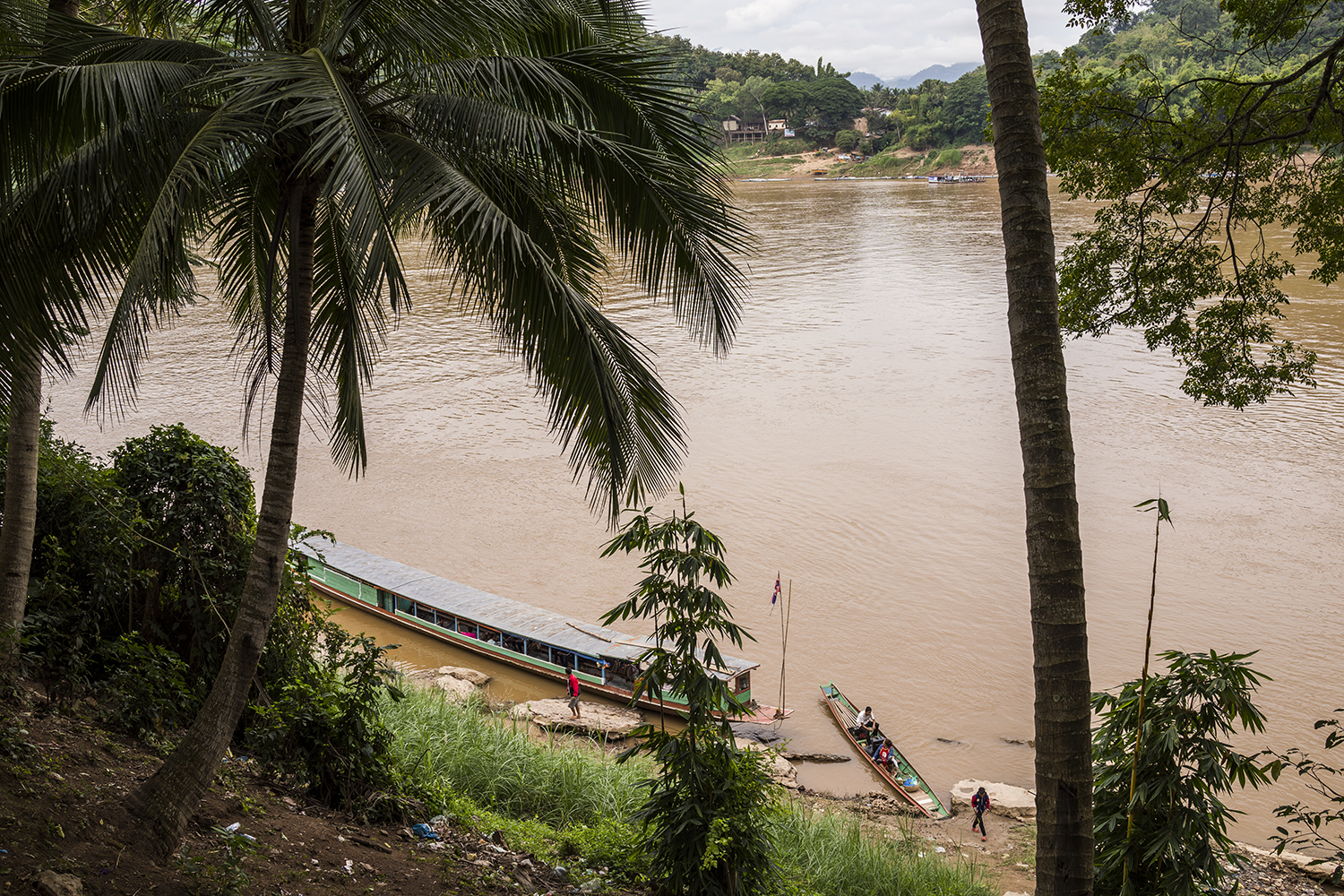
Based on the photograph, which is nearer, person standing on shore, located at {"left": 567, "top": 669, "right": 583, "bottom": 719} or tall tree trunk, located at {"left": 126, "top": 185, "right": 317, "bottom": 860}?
tall tree trunk, located at {"left": 126, "top": 185, "right": 317, "bottom": 860}

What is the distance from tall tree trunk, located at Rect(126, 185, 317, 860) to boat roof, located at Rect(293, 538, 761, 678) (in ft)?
31.5

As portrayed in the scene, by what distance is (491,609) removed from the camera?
671 inches

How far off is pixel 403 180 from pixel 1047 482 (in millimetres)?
3426

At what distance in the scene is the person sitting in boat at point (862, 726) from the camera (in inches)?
560

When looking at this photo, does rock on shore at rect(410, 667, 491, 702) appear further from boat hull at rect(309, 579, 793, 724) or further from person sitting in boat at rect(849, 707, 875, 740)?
person sitting in boat at rect(849, 707, 875, 740)

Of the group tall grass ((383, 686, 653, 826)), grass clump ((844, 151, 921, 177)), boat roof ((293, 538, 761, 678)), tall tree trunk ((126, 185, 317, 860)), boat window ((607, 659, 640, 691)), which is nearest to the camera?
tall tree trunk ((126, 185, 317, 860))

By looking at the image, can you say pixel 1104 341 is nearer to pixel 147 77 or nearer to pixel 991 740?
pixel 991 740

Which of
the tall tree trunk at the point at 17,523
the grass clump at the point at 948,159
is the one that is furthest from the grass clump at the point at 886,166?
the tall tree trunk at the point at 17,523

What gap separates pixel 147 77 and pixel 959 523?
19441 millimetres

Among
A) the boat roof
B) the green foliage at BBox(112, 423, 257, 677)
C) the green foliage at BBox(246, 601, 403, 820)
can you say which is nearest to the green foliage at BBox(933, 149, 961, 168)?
the boat roof

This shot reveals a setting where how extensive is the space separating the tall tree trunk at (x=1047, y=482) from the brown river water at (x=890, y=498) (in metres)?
9.40

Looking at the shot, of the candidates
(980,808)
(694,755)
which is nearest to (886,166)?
(980,808)

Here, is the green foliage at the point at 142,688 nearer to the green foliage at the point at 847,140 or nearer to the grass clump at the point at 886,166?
the grass clump at the point at 886,166

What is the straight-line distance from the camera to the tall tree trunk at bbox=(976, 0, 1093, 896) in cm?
427
